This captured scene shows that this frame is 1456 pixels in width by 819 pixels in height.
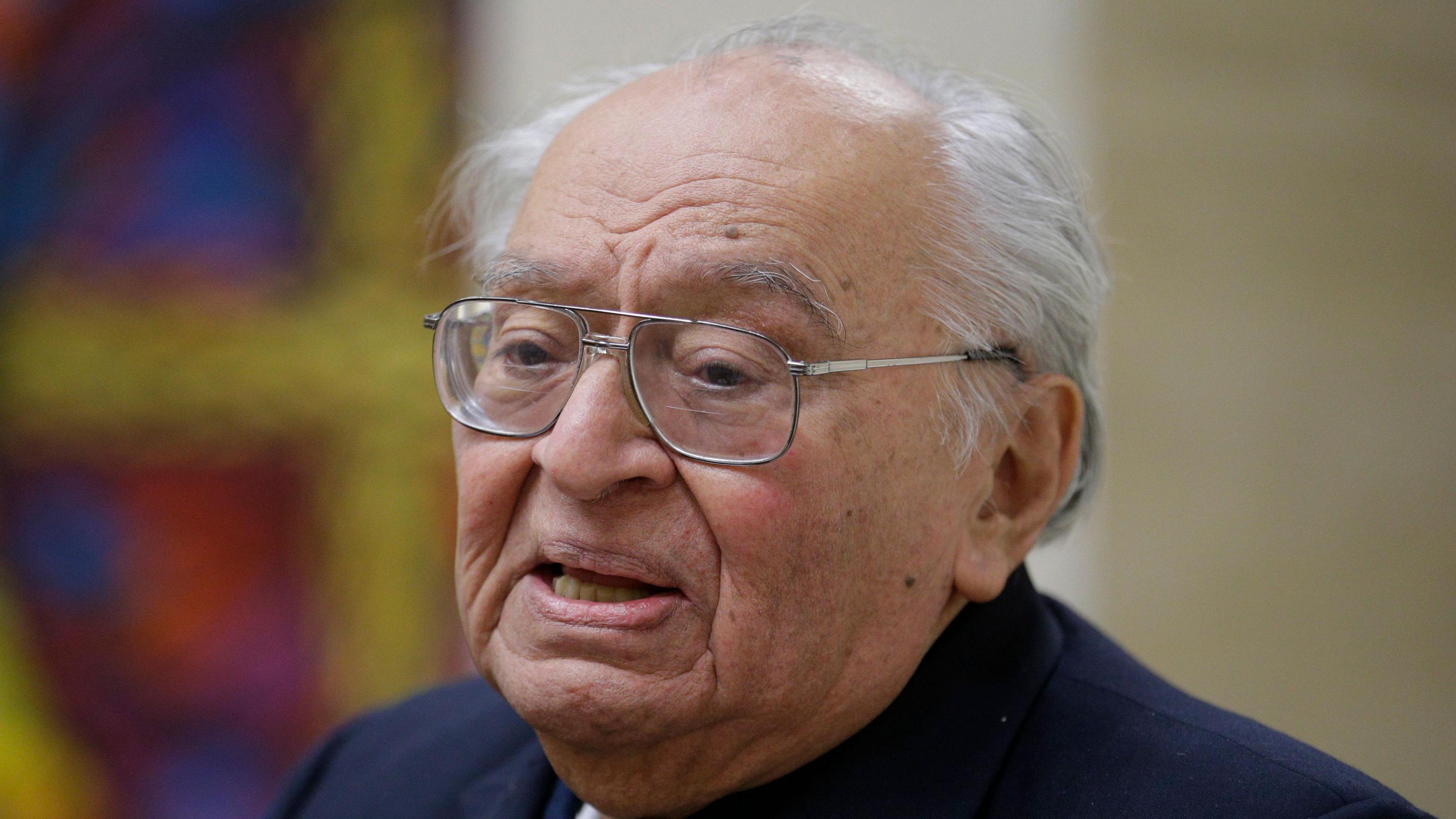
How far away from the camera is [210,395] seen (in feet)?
9.82

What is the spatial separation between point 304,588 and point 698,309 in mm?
2139

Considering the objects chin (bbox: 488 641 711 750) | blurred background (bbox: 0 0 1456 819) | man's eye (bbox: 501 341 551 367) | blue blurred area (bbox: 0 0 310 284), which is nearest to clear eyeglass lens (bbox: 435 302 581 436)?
man's eye (bbox: 501 341 551 367)

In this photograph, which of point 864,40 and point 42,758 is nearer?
point 864,40

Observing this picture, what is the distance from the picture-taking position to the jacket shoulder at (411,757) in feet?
6.22

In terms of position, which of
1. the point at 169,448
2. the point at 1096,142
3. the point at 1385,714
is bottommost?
the point at 1385,714

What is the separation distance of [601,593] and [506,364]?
Answer: 1.24 ft

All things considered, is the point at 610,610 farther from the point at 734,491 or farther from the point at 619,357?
the point at 619,357

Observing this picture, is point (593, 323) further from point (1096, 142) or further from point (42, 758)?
point (42, 758)

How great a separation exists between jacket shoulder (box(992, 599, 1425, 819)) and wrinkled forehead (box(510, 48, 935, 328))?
67 cm

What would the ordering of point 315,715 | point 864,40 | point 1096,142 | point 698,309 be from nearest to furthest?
1. point 698,309
2. point 864,40
3. point 1096,142
4. point 315,715

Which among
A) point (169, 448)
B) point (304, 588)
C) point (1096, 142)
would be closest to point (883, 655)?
point (1096, 142)

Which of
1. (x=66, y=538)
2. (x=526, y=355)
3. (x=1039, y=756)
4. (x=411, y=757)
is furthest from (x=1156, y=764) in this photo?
(x=66, y=538)

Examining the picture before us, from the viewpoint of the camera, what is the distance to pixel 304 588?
304 cm

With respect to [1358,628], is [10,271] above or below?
above
